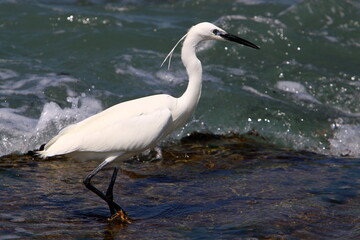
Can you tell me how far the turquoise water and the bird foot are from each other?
243 cm

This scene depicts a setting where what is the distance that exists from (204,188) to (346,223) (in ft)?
4.86

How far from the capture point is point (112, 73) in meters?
9.77

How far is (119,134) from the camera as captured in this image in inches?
217

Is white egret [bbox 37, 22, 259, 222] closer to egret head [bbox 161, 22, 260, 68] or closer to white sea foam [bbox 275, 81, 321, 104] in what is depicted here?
egret head [bbox 161, 22, 260, 68]

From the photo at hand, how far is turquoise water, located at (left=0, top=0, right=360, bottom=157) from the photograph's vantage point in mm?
8469

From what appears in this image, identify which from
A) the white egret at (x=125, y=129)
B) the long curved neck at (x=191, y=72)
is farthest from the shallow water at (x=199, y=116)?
the long curved neck at (x=191, y=72)

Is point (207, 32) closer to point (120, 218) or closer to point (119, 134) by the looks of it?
point (119, 134)

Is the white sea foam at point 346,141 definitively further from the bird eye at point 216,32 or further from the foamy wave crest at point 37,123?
the foamy wave crest at point 37,123

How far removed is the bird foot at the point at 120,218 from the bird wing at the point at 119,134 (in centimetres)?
53

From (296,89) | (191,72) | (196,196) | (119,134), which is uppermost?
(191,72)

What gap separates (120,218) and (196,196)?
3.17ft

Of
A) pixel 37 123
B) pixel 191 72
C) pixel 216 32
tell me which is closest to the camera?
pixel 191 72

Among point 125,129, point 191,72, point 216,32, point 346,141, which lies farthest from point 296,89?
point 125,129

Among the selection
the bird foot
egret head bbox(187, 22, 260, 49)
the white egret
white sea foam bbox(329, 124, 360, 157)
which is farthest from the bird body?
white sea foam bbox(329, 124, 360, 157)
